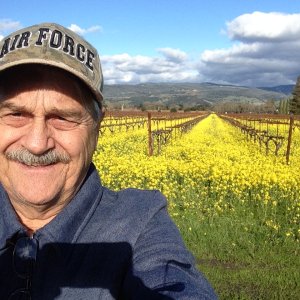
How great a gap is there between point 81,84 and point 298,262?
542 cm

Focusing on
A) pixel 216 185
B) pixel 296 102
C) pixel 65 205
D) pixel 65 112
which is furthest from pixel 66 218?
pixel 296 102

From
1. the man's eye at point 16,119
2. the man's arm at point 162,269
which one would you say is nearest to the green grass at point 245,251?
the man's arm at point 162,269

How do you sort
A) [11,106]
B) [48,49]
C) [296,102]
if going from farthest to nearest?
Answer: 1. [296,102]
2. [11,106]
3. [48,49]

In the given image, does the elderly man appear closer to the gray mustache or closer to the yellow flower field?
the gray mustache

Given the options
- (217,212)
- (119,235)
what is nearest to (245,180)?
(217,212)

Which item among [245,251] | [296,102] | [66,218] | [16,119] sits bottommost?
[296,102]

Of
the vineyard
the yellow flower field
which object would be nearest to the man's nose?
the vineyard

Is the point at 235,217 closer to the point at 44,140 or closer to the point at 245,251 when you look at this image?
the point at 245,251

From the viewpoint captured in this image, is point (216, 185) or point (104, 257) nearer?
point (104, 257)

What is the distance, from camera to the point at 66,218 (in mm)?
1416

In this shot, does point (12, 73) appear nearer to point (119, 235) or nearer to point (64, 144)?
point (64, 144)

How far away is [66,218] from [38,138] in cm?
26

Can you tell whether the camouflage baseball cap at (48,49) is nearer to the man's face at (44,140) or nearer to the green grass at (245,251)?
the man's face at (44,140)

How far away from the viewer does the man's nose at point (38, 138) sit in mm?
1408
